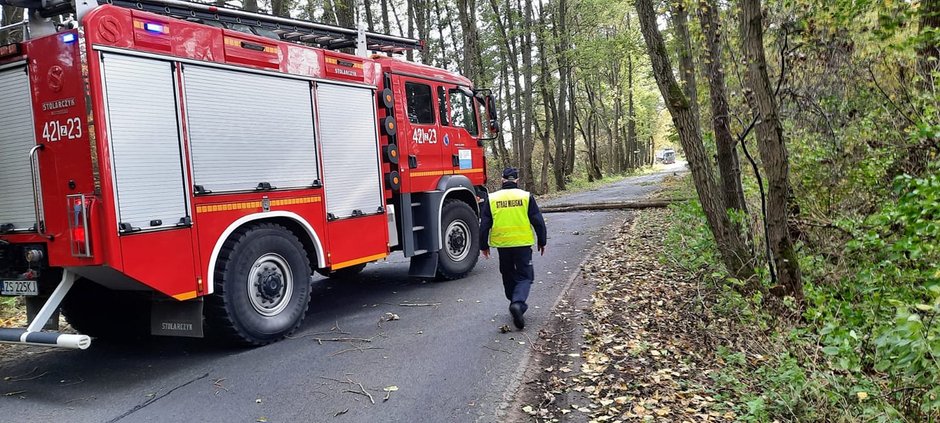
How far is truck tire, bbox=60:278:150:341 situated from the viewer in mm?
5785

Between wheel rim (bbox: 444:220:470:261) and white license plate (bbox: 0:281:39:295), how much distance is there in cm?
483

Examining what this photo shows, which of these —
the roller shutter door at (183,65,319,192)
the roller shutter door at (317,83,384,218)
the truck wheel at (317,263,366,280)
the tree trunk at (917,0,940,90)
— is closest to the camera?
the roller shutter door at (183,65,319,192)

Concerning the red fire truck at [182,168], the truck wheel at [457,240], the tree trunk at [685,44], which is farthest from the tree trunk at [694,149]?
the red fire truck at [182,168]

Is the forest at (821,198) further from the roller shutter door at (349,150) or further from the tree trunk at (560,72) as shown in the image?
the tree trunk at (560,72)

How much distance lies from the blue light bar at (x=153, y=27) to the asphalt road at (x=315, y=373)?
2.91 metres

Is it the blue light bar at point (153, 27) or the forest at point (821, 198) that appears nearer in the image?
the forest at point (821, 198)

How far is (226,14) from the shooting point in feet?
20.4

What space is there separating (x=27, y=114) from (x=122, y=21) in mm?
1137

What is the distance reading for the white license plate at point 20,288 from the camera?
4.95 meters

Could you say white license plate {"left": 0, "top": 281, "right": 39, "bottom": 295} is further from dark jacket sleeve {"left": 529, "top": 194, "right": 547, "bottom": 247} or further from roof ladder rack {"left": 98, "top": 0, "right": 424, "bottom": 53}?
dark jacket sleeve {"left": 529, "top": 194, "right": 547, "bottom": 247}

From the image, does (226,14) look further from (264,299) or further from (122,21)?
(264,299)

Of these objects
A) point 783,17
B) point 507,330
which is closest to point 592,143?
point 783,17

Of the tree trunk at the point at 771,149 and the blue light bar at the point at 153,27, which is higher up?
the blue light bar at the point at 153,27

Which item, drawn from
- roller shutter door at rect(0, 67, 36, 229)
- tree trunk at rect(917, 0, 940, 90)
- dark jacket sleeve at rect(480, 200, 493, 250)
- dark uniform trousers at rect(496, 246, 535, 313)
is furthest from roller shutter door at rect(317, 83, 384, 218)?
tree trunk at rect(917, 0, 940, 90)
